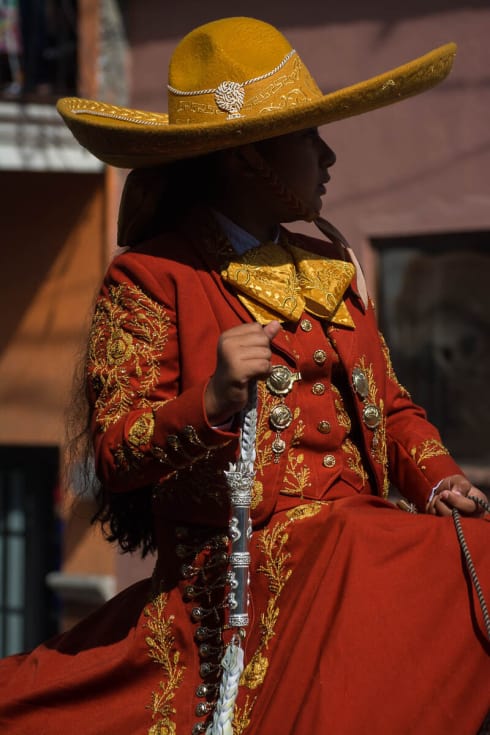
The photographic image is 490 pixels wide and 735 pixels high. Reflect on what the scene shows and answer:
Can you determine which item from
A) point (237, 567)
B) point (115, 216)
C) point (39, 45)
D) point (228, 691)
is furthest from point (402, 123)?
point (228, 691)

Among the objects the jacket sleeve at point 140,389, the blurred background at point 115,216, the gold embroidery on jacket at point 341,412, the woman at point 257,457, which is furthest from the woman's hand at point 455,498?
the blurred background at point 115,216

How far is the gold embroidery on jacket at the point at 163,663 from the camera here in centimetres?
283

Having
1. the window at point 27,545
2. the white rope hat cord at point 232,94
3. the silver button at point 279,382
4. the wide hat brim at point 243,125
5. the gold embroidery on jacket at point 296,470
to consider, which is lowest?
the window at point 27,545

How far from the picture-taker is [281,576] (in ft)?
9.24

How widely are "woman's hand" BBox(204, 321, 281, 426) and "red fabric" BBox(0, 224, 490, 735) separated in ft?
0.12

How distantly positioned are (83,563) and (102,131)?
218 inches

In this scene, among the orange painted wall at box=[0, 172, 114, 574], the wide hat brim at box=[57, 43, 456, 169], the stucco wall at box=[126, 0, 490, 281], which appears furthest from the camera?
the orange painted wall at box=[0, 172, 114, 574]

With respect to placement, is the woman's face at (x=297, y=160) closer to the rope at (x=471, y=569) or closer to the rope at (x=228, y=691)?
the rope at (x=471, y=569)

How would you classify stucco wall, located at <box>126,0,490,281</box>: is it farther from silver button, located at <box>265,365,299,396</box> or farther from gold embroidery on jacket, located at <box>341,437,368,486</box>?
silver button, located at <box>265,365,299,396</box>

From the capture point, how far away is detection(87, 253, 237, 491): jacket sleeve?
2.69m

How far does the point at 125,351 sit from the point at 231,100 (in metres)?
0.57

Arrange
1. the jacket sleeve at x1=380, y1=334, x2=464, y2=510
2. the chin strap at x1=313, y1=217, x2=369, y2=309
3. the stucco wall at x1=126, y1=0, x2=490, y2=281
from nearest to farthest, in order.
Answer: the jacket sleeve at x1=380, y1=334, x2=464, y2=510, the chin strap at x1=313, y1=217, x2=369, y2=309, the stucco wall at x1=126, y1=0, x2=490, y2=281

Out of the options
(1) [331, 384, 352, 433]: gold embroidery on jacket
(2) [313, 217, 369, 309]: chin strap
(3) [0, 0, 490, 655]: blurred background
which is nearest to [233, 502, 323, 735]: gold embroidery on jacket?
(1) [331, 384, 352, 433]: gold embroidery on jacket

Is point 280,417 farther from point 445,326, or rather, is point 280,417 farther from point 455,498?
point 445,326
